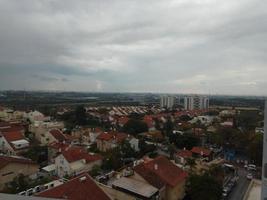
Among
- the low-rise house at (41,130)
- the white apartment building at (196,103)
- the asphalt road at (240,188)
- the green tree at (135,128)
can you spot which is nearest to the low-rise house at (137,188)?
the asphalt road at (240,188)

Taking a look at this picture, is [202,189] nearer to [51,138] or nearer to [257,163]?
[257,163]

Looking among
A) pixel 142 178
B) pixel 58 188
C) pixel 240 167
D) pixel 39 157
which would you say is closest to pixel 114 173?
pixel 142 178

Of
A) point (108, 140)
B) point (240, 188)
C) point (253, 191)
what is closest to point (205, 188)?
point (253, 191)

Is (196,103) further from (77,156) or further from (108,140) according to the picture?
(77,156)

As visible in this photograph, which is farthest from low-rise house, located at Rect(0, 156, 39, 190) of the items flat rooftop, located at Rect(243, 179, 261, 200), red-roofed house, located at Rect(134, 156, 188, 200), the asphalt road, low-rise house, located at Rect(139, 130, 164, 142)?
low-rise house, located at Rect(139, 130, 164, 142)

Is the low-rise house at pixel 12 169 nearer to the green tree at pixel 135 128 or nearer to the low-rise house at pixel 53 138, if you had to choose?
the low-rise house at pixel 53 138

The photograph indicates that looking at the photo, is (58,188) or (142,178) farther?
(142,178)
